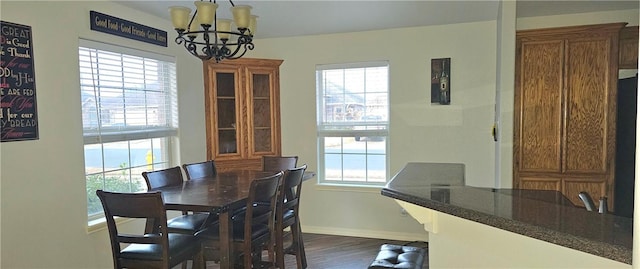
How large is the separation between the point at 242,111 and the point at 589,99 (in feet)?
10.5

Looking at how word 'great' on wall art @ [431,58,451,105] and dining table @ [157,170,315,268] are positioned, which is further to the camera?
word 'great' on wall art @ [431,58,451,105]

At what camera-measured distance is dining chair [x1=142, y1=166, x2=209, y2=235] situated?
9.63 ft

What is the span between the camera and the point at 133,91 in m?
3.53

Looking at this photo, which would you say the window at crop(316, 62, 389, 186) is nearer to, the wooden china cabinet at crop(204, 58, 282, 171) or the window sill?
the window sill

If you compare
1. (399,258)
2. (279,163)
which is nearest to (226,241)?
(399,258)

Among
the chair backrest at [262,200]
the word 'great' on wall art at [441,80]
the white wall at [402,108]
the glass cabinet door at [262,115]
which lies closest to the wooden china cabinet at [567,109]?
the white wall at [402,108]

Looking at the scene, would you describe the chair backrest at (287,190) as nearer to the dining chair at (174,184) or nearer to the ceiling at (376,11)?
the dining chair at (174,184)

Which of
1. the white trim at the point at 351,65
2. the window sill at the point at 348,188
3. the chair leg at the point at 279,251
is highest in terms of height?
the white trim at the point at 351,65

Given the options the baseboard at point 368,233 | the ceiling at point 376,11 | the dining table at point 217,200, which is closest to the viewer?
the dining table at point 217,200

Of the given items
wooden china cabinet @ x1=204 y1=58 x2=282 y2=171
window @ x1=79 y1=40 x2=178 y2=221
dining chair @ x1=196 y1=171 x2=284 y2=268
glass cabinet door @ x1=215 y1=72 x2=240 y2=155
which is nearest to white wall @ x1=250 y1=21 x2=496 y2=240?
wooden china cabinet @ x1=204 y1=58 x2=282 y2=171

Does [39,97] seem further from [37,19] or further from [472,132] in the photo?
[472,132]

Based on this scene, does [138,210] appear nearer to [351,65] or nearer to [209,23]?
[209,23]

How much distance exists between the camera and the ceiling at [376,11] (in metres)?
3.46

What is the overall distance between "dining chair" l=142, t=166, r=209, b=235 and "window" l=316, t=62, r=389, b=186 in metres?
1.88
